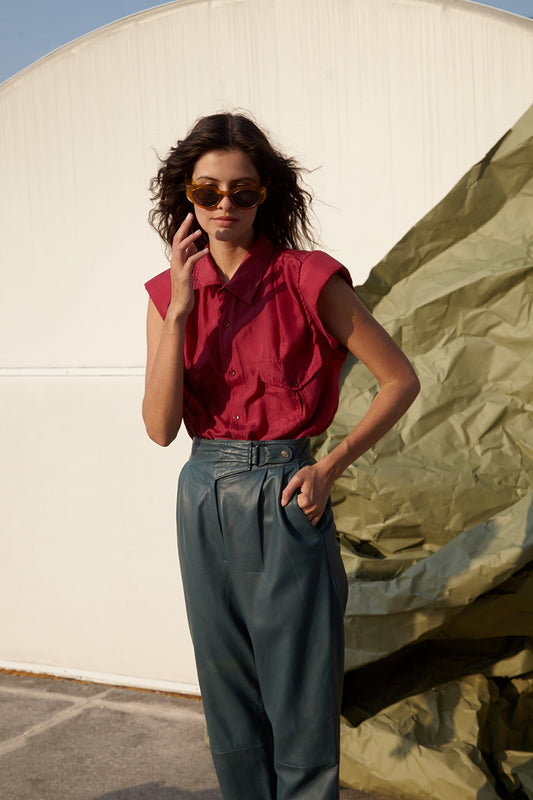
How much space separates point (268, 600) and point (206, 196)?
2.34 feet


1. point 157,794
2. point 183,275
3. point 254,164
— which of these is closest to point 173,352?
point 183,275

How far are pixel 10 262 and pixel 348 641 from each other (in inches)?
72.0

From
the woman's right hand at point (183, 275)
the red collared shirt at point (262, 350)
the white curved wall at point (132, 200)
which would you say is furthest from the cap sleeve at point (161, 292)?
the white curved wall at point (132, 200)

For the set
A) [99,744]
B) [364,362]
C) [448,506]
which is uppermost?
[364,362]

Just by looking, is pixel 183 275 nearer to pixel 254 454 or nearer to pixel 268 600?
pixel 254 454

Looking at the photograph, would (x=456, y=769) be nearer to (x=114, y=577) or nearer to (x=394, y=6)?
(x=114, y=577)

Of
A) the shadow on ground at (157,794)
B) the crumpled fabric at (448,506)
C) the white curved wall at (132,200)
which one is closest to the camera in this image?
the crumpled fabric at (448,506)

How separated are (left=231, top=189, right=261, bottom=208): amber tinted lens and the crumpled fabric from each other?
949 mm

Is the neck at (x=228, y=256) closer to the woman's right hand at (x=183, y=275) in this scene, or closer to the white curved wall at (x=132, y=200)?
the woman's right hand at (x=183, y=275)

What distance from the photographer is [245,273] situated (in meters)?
1.53

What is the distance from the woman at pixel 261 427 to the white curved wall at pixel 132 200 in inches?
43.4

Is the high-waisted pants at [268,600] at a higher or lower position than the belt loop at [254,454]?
lower

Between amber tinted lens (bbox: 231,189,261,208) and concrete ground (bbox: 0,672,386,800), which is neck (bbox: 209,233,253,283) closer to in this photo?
amber tinted lens (bbox: 231,189,261,208)

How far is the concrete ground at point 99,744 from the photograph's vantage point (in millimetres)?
2340
